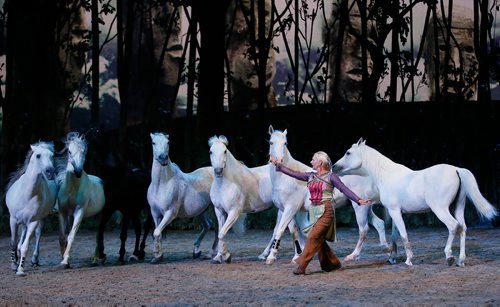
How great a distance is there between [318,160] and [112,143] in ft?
36.4

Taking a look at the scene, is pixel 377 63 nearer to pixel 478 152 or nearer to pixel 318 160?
pixel 478 152

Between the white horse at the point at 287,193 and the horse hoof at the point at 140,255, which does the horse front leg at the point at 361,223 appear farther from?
the horse hoof at the point at 140,255

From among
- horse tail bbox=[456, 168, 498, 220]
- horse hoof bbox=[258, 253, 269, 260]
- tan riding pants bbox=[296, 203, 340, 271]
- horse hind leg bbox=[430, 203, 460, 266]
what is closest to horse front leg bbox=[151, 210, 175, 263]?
horse hoof bbox=[258, 253, 269, 260]

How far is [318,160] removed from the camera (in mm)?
10570

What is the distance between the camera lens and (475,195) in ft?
34.2

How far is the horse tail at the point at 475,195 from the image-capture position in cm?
1041

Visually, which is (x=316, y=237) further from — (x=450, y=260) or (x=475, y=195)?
(x=475, y=195)

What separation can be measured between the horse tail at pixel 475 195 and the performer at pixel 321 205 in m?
1.06

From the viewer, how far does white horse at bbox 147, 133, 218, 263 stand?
38.0ft

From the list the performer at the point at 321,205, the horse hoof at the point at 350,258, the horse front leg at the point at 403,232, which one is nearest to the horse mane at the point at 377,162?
the horse front leg at the point at 403,232

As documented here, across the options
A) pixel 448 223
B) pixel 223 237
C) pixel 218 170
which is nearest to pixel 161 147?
pixel 218 170

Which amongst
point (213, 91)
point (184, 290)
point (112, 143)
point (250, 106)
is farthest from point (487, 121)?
point (184, 290)

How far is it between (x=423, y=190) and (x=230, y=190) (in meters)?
2.32

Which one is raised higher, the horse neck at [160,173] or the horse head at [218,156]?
the horse head at [218,156]
